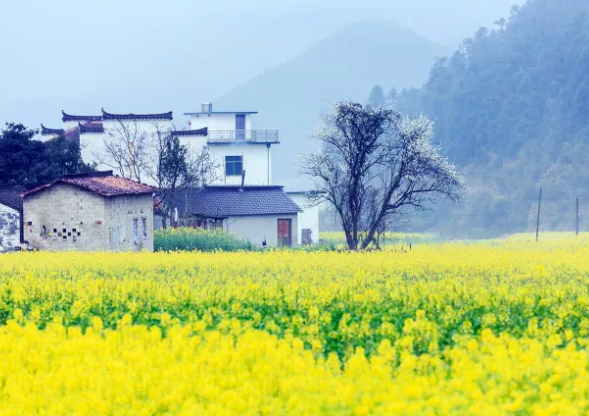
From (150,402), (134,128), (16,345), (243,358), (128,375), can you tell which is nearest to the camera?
(150,402)

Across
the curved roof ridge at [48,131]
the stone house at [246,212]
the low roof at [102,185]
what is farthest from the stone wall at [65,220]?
the curved roof ridge at [48,131]

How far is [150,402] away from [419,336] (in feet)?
15.8

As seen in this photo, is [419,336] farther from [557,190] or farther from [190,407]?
[557,190]

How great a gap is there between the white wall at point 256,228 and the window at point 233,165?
14.5 metres

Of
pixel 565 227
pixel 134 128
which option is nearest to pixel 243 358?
pixel 134 128

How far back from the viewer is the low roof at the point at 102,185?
128 feet

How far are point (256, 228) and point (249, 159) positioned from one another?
16866 millimetres

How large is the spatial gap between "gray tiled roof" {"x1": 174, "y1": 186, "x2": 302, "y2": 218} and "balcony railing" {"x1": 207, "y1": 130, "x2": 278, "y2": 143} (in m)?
12.4

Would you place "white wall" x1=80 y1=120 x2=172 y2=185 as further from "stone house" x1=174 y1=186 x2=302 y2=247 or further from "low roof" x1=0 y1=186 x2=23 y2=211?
"low roof" x1=0 y1=186 x2=23 y2=211

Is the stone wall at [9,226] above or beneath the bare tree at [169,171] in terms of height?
beneath

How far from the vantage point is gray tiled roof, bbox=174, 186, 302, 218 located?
209 feet

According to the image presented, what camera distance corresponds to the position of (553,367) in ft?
34.8

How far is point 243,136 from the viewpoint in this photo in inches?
3263

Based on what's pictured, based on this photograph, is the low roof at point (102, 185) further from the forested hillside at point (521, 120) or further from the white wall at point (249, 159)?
the forested hillside at point (521, 120)
